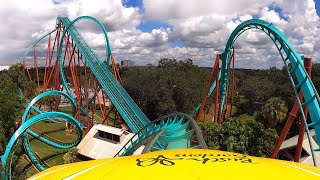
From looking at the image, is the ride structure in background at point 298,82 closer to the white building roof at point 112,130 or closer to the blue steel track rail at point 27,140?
the white building roof at point 112,130

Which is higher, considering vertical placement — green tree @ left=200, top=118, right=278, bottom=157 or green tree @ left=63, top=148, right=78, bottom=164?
green tree @ left=200, top=118, right=278, bottom=157

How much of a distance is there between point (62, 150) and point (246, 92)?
25.8 m

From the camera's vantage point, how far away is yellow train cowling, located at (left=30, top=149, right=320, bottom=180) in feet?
12.4

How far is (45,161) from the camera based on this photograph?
19.6m

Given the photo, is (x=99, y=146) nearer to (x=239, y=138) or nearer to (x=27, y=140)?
(x=27, y=140)

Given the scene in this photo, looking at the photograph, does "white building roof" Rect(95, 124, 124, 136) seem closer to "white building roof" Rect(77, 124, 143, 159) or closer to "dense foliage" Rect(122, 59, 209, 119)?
"white building roof" Rect(77, 124, 143, 159)

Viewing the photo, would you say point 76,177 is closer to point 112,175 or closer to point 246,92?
point 112,175

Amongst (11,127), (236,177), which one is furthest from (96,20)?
(236,177)

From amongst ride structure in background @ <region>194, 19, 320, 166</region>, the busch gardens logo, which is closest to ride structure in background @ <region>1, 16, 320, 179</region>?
ride structure in background @ <region>194, 19, 320, 166</region>

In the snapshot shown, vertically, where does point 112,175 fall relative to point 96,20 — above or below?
below

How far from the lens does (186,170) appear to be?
155 inches

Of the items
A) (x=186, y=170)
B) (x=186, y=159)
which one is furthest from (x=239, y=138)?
(x=186, y=170)

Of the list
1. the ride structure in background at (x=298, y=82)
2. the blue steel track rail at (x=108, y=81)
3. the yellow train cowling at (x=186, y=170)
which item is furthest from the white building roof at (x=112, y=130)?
the yellow train cowling at (x=186, y=170)

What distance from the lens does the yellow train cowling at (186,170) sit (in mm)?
3777
